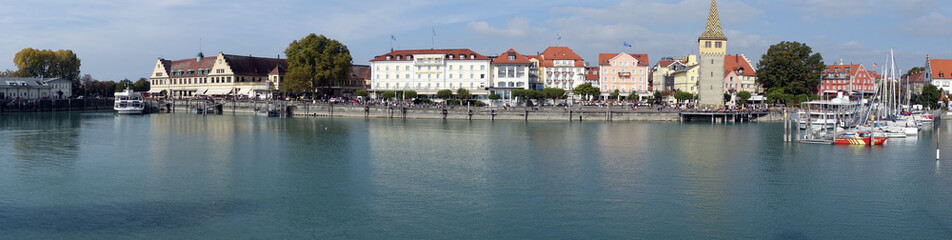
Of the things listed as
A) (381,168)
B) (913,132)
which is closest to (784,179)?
(381,168)

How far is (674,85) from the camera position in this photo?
310ft

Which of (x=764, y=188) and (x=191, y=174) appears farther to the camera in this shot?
(x=191, y=174)

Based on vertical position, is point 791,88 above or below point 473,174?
above

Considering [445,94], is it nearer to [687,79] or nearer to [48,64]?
[687,79]

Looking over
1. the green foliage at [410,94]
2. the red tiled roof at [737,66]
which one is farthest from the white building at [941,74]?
the green foliage at [410,94]

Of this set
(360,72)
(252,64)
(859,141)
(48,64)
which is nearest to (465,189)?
(859,141)

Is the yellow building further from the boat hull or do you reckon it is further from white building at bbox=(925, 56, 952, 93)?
the boat hull

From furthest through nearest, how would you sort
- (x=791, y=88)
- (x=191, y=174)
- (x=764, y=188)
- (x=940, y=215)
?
(x=791, y=88)
(x=191, y=174)
(x=764, y=188)
(x=940, y=215)

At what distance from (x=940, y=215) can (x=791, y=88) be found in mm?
56551

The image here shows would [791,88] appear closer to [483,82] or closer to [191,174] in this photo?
[483,82]

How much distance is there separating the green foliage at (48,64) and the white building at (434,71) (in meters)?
45.8

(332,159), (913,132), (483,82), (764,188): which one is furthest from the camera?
(483,82)

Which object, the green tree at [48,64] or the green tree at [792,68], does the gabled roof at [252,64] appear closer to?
the green tree at [48,64]

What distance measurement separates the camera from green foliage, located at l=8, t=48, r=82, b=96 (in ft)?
301
